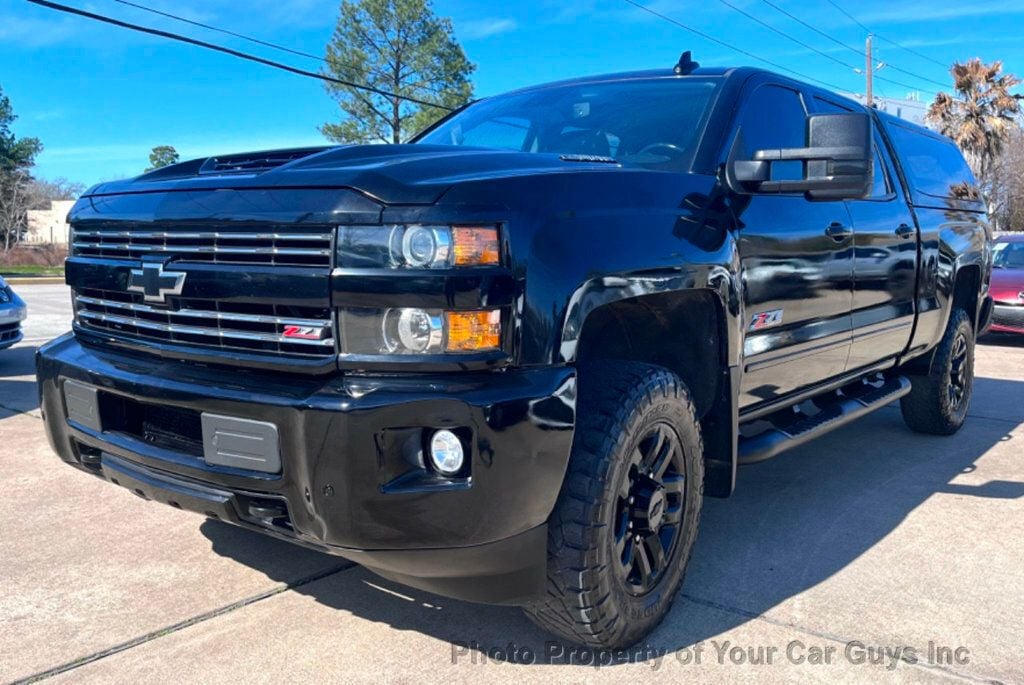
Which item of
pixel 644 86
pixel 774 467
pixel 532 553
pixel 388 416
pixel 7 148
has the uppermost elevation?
pixel 7 148

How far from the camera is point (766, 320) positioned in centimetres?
342

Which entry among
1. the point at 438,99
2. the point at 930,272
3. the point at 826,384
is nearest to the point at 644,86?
the point at 826,384

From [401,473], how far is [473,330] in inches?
15.8

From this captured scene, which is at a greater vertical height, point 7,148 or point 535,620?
point 7,148

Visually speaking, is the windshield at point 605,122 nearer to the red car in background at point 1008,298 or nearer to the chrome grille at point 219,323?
the chrome grille at point 219,323

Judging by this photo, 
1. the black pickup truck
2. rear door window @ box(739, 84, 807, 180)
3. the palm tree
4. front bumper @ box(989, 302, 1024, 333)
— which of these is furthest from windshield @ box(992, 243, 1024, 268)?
the palm tree

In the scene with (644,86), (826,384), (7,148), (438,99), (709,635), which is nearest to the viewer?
(709,635)

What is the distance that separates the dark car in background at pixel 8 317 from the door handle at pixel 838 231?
7.00 m

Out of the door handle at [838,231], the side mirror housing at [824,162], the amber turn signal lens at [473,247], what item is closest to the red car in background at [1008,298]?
the door handle at [838,231]

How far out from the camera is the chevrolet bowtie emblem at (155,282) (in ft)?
8.28

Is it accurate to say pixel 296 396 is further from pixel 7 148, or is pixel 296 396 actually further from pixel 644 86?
pixel 7 148

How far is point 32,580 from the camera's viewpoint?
3.24m

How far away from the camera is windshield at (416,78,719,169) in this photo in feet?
11.3

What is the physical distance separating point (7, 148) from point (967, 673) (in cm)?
4763
